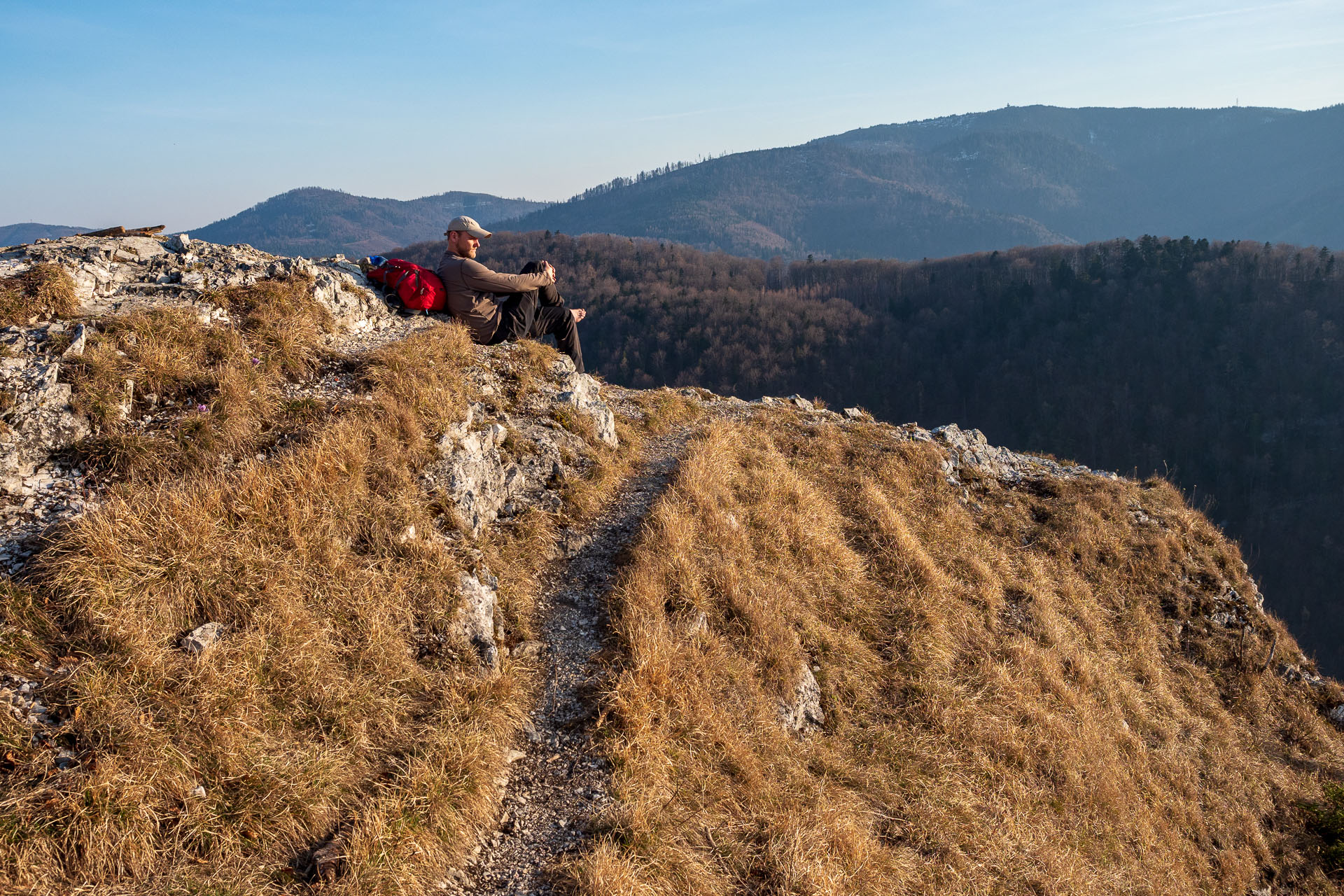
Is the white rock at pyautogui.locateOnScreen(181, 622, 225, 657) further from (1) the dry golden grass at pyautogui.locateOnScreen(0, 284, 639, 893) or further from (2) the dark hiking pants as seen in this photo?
(2) the dark hiking pants

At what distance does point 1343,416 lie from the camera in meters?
84.2

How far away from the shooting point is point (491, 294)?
9828 millimetres

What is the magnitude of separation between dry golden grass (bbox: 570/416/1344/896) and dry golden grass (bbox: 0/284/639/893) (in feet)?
3.90

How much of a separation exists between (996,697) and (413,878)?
6.20 metres

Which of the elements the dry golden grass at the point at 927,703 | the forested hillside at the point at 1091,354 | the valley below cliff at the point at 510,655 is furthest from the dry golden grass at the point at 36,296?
the forested hillside at the point at 1091,354

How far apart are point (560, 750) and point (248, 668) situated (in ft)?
7.07

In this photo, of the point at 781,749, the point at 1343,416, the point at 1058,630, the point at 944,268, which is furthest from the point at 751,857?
the point at 944,268

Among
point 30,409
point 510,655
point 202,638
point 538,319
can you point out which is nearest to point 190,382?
point 30,409

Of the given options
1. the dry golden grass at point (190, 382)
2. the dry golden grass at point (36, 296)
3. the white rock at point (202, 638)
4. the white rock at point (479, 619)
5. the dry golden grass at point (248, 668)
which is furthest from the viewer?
the dry golden grass at point (36, 296)

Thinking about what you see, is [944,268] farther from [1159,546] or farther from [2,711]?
[2,711]

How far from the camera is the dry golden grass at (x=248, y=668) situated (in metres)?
3.36

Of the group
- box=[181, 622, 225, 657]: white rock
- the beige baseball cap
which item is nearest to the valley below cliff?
box=[181, 622, 225, 657]: white rock

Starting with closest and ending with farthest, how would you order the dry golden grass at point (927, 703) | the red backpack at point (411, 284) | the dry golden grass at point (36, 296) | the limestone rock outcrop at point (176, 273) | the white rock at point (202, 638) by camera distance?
1. the white rock at point (202, 638)
2. the dry golden grass at point (927, 703)
3. the dry golden grass at point (36, 296)
4. the limestone rock outcrop at point (176, 273)
5. the red backpack at point (411, 284)

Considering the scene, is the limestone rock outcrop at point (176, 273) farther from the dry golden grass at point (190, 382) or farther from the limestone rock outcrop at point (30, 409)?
the limestone rock outcrop at point (30, 409)
